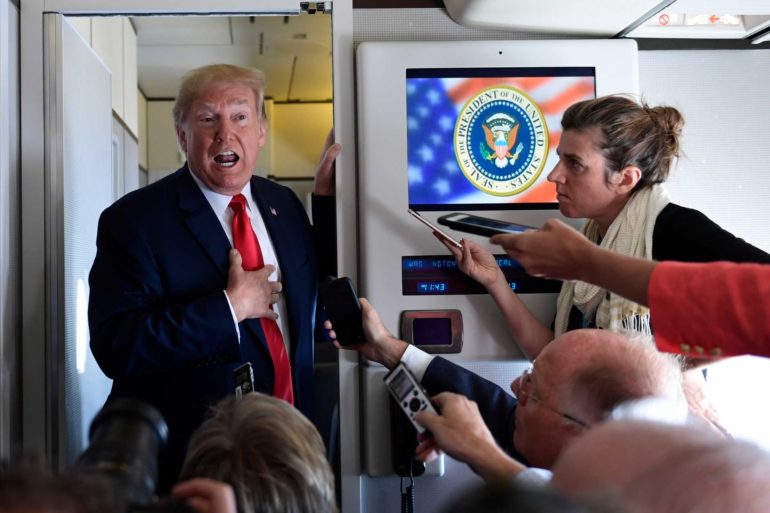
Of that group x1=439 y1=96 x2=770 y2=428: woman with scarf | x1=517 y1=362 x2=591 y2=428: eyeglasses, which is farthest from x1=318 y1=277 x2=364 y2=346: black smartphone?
x1=517 y1=362 x2=591 y2=428: eyeglasses

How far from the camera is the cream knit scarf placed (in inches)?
97.0

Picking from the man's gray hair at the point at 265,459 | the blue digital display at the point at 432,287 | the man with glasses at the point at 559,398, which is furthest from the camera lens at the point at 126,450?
the blue digital display at the point at 432,287

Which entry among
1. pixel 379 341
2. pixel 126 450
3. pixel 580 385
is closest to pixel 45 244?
pixel 379 341

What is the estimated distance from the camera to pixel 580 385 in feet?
5.49

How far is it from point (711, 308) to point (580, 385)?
30 cm

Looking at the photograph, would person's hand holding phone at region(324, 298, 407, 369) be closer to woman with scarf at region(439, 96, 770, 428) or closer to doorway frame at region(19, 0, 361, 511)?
doorway frame at region(19, 0, 361, 511)

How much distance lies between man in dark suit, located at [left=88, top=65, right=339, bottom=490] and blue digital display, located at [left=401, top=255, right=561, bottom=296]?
330 millimetres

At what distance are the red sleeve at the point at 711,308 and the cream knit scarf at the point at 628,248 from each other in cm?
87

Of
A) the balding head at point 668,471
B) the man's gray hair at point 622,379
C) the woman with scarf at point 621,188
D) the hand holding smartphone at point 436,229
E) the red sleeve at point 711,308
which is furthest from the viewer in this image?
the hand holding smartphone at point 436,229

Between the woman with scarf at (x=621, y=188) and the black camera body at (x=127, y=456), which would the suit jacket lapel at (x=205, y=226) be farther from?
the black camera body at (x=127, y=456)

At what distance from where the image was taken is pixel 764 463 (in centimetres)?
82

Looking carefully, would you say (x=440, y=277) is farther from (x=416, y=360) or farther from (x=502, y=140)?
(x=502, y=140)

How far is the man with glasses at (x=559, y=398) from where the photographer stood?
1.59 m

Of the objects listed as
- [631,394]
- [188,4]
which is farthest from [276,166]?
[631,394]
